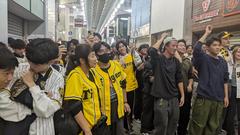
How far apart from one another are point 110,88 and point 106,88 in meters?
0.11

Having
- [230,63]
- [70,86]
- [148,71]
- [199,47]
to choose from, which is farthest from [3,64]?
[230,63]

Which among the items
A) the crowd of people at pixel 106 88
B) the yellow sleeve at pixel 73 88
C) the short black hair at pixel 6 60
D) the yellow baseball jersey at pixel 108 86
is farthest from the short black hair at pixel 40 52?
the yellow baseball jersey at pixel 108 86

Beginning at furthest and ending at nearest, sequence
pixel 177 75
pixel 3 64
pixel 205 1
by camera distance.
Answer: pixel 205 1 → pixel 177 75 → pixel 3 64

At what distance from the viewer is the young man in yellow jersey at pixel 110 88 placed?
321 centimetres

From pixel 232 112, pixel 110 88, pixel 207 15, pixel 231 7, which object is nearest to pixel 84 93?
pixel 110 88

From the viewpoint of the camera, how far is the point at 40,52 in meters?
1.74

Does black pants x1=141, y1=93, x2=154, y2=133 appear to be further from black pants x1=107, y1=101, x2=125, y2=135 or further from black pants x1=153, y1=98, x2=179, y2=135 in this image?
black pants x1=107, y1=101, x2=125, y2=135

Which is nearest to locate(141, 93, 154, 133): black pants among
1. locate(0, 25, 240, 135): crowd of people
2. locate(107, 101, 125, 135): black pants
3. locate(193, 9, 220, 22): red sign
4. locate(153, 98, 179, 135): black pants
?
locate(0, 25, 240, 135): crowd of people

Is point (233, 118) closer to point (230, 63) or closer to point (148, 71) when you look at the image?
point (230, 63)

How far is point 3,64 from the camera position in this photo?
5.30 ft

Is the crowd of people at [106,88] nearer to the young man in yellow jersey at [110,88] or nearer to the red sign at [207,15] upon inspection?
the young man in yellow jersey at [110,88]

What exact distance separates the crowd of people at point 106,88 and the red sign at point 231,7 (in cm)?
234

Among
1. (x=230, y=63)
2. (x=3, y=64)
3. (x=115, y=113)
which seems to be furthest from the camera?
(x=230, y=63)

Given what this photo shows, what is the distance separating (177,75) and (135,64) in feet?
4.43
